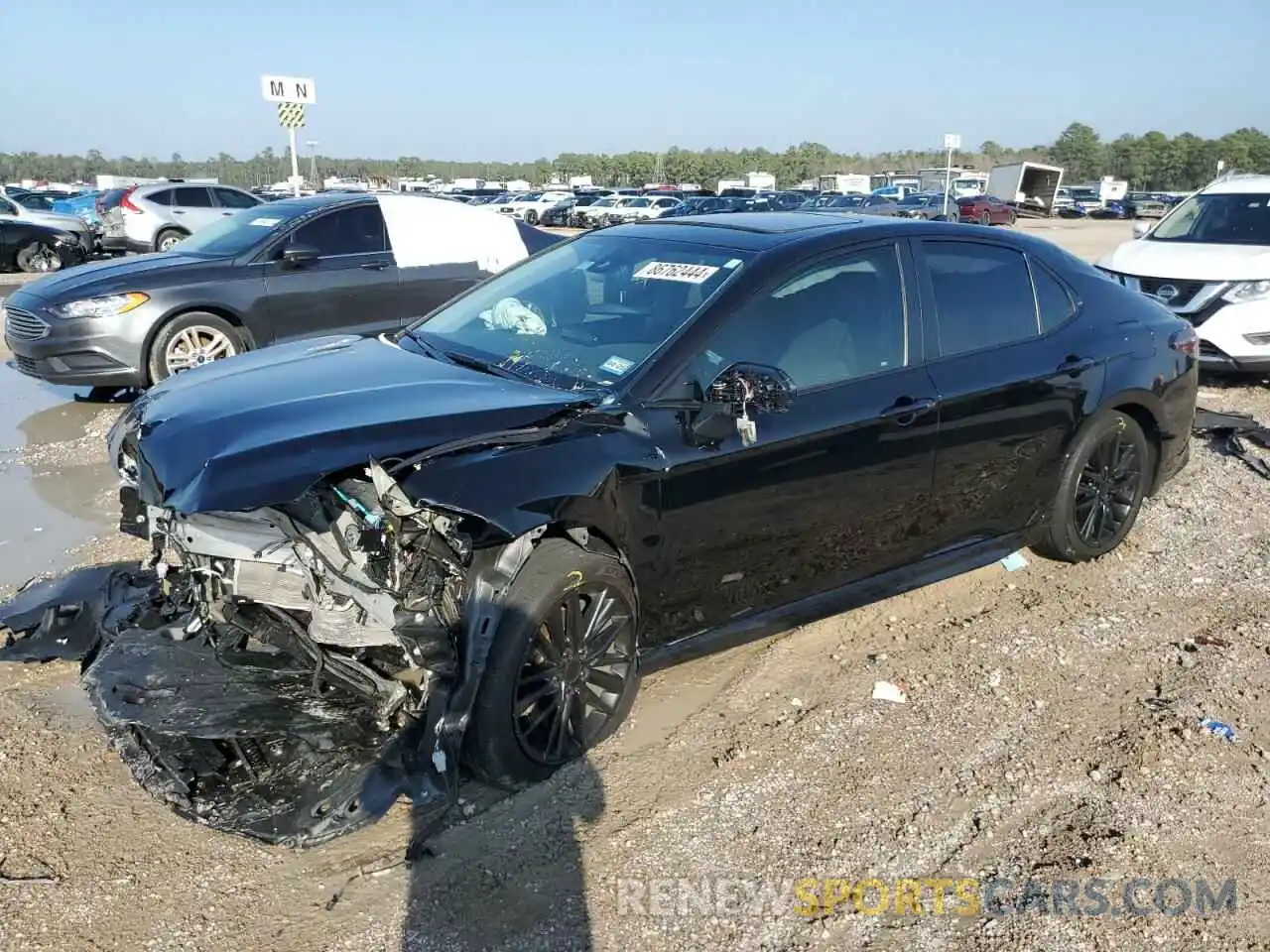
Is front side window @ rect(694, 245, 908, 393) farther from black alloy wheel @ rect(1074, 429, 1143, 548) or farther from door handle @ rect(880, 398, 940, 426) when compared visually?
black alloy wheel @ rect(1074, 429, 1143, 548)

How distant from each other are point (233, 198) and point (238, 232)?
13.7 metres

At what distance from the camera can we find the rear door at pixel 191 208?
19625 millimetres

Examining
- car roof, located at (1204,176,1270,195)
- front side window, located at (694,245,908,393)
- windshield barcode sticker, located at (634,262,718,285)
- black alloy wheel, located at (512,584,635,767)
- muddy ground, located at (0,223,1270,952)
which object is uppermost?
car roof, located at (1204,176,1270,195)

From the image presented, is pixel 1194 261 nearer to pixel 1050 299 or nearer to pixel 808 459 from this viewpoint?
pixel 1050 299

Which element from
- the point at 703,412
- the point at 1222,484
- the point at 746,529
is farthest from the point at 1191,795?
the point at 1222,484

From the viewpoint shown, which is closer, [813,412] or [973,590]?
[813,412]

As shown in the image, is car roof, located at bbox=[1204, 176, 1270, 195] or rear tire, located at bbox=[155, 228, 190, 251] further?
rear tire, located at bbox=[155, 228, 190, 251]

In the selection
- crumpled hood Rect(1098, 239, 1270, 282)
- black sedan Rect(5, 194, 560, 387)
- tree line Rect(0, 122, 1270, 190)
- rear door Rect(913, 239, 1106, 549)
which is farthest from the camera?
tree line Rect(0, 122, 1270, 190)

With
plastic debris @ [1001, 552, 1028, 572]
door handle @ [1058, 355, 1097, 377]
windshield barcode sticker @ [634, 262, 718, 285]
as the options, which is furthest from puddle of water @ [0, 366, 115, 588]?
door handle @ [1058, 355, 1097, 377]

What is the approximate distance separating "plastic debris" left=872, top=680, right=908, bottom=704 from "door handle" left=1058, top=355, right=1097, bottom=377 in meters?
1.66

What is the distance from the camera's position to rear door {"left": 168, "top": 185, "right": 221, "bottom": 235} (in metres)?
19.6

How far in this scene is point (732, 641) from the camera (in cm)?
367

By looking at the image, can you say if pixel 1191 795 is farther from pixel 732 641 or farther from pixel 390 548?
pixel 390 548

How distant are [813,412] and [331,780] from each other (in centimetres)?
205
